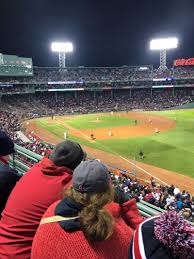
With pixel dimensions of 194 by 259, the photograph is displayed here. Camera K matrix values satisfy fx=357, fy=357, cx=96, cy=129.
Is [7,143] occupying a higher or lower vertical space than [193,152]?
higher

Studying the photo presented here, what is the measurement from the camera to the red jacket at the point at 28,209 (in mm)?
3547

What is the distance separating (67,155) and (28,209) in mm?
737

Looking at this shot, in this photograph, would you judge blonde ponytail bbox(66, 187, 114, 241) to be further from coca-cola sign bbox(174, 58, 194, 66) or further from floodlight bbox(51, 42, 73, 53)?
coca-cola sign bbox(174, 58, 194, 66)

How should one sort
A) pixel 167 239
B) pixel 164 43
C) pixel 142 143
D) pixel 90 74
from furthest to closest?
1. pixel 90 74
2. pixel 164 43
3. pixel 142 143
4. pixel 167 239

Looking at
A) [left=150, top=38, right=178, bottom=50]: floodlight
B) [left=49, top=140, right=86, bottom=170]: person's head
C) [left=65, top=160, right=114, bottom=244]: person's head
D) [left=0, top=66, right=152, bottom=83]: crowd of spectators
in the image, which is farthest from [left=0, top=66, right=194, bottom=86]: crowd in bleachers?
[left=65, top=160, right=114, bottom=244]: person's head

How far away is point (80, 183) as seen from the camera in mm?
2949

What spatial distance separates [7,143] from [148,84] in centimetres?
9307

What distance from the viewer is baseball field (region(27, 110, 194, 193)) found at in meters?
26.9

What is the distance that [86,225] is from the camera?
8.87 feet

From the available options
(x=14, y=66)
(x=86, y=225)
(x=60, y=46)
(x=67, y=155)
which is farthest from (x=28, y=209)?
(x=60, y=46)

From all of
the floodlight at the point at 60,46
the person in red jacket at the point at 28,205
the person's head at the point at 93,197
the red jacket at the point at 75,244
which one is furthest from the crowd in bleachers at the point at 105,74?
the red jacket at the point at 75,244

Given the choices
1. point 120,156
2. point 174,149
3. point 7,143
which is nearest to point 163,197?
point 7,143

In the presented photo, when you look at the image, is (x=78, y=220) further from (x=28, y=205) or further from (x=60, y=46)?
(x=60, y=46)

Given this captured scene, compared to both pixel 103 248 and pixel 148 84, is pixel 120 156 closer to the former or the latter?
pixel 103 248
